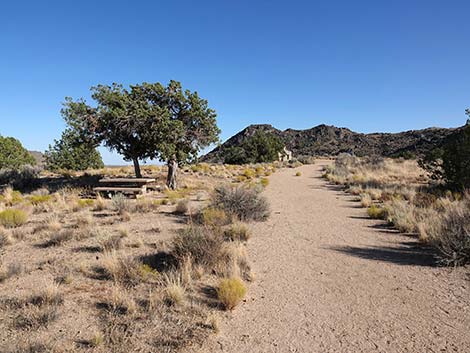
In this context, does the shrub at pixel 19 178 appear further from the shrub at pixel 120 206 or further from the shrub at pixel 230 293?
the shrub at pixel 230 293

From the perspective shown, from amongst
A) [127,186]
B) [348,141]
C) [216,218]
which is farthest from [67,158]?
[348,141]

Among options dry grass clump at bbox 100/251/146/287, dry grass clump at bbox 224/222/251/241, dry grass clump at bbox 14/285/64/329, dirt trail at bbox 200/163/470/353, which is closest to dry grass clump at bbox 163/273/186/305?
dirt trail at bbox 200/163/470/353

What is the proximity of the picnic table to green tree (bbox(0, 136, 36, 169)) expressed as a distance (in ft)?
60.8

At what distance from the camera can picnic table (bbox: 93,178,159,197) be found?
15.4m

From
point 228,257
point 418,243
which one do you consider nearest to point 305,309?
point 228,257

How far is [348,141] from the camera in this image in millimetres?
106188

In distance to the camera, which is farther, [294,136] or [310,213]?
[294,136]

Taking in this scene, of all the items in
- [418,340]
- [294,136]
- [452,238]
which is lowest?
[418,340]

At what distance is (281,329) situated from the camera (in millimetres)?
3822

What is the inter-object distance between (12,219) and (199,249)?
7.09 m

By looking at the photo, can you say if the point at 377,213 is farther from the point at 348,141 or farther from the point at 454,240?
the point at 348,141

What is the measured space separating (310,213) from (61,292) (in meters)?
8.88

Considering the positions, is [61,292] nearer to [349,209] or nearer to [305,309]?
[305,309]

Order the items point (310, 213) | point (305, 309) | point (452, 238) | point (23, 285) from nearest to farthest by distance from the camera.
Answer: point (305, 309) → point (23, 285) → point (452, 238) → point (310, 213)
